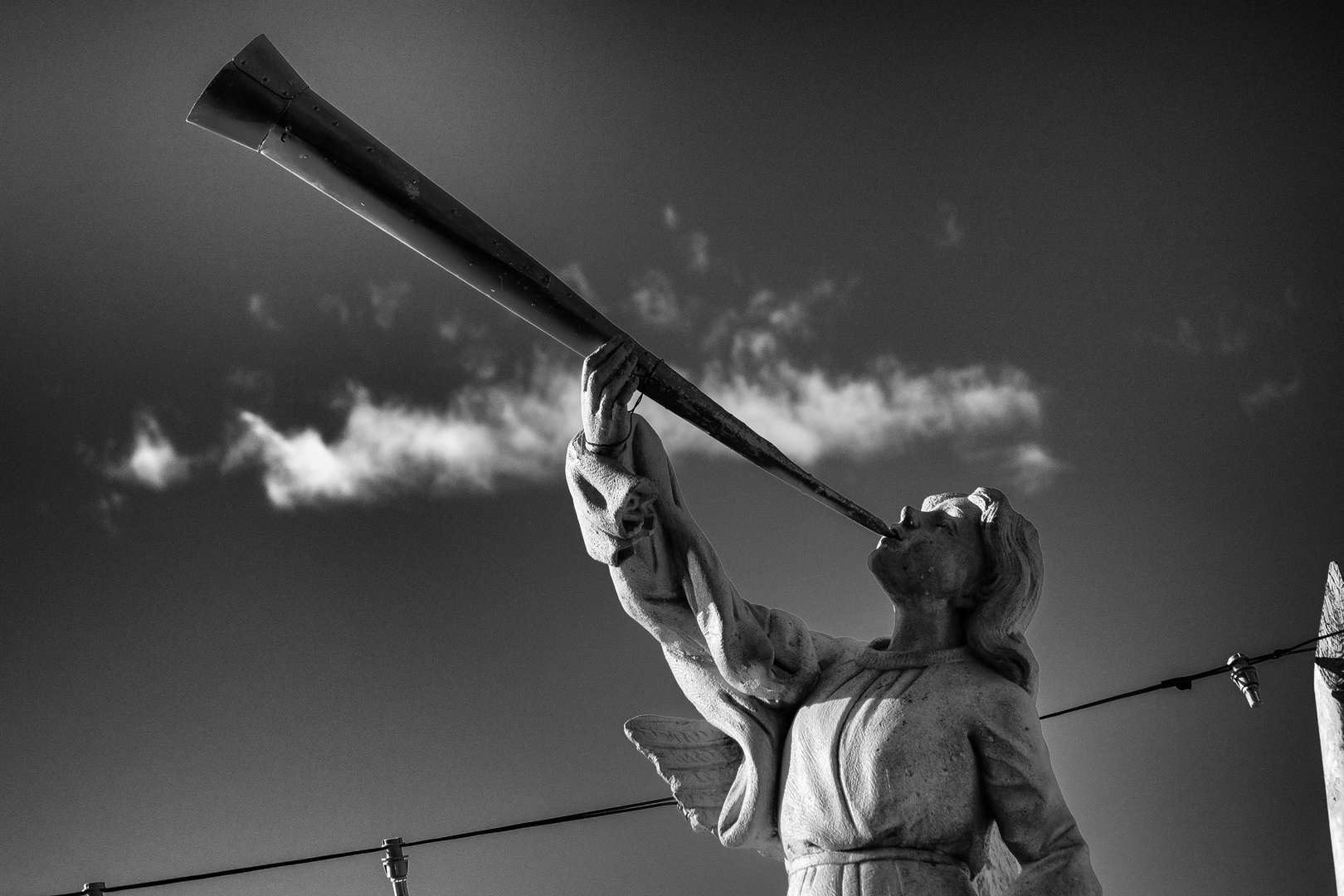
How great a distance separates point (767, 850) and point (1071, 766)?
11.1 feet

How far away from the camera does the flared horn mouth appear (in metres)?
3.33

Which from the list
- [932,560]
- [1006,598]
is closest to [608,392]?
[932,560]

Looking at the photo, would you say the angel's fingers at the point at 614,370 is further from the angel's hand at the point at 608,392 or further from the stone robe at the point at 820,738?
→ the stone robe at the point at 820,738

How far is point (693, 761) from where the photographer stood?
14.4ft

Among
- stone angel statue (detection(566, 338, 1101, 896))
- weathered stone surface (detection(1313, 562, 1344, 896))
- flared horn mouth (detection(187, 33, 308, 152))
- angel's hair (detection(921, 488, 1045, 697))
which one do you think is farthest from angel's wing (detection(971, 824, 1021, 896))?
flared horn mouth (detection(187, 33, 308, 152))

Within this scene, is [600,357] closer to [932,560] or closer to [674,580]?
[674,580]

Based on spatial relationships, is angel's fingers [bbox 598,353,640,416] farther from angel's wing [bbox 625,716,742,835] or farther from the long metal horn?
angel's wing [bbox 625,716,742,835]

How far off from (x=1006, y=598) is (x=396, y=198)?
206cm

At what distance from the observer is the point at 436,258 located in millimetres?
3695

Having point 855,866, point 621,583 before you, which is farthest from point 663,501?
point 855,866

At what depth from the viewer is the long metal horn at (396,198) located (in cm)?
338

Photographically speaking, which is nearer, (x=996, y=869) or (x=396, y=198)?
(x=396, y=198)

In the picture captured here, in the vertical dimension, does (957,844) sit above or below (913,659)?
below

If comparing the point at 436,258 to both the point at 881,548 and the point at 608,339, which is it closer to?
the point at 608,339
